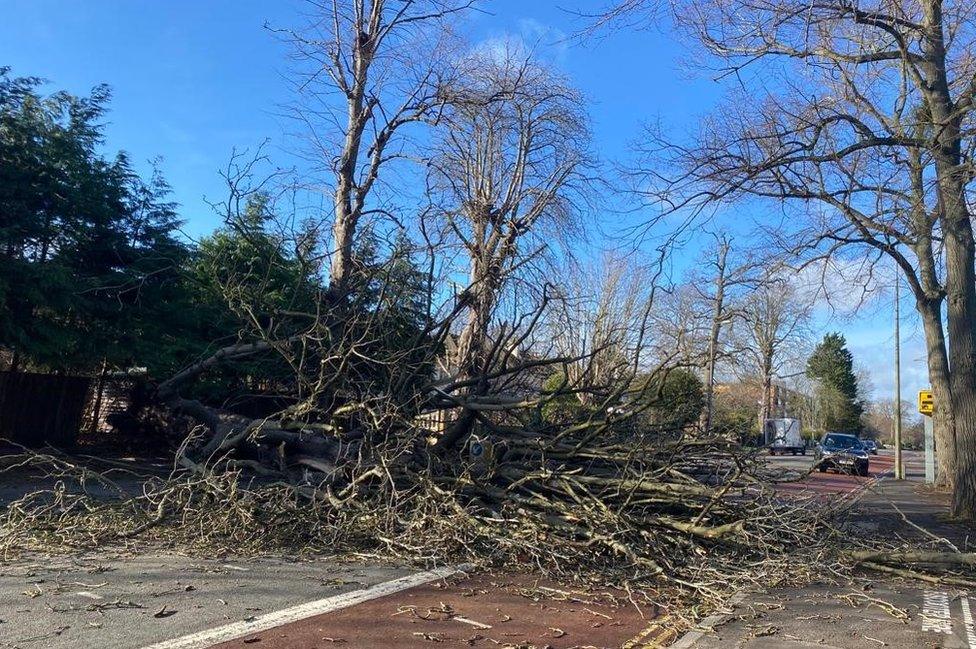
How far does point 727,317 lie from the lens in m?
8.48

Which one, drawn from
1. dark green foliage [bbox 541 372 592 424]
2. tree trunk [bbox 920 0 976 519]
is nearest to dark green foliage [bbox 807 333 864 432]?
tree trunk [bbox 920 0 976 519]

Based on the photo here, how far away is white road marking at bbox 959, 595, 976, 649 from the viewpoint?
5820mm

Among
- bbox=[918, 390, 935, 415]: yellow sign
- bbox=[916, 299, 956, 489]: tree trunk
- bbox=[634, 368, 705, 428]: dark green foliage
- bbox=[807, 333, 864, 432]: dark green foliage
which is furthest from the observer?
bbox=[807, 333, 864, 432]: dark green foliage

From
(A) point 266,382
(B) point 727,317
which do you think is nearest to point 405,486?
(B) point 727,317

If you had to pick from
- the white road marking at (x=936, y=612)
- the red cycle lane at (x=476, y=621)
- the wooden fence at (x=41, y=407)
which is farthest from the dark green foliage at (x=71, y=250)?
the white road marking at (x=936, y=612)

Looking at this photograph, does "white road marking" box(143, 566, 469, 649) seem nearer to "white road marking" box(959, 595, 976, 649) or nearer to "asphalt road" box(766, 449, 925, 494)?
"white road marking" box(959, 595, 976, 649)

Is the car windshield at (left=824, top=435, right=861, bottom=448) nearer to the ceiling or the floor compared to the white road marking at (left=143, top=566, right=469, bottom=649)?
nearer to the ceiling

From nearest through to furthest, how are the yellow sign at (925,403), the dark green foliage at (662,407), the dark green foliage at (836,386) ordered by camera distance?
1. the dark green foliage at (662,407)
2. the yellow sign at (925,403)
3. the dark green foliage at (836,386)

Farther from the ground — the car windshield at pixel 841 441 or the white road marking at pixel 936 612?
the car windshield at pixel 841 441

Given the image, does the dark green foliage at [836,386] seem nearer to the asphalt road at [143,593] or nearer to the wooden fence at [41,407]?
the wooden fence at [41,407]

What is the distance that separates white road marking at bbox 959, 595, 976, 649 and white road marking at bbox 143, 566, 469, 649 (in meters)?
4.17

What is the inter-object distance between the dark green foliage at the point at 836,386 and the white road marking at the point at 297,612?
191 feet

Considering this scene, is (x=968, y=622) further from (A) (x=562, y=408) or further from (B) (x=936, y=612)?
(A) (x=562, y=408)

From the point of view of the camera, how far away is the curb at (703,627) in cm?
559
